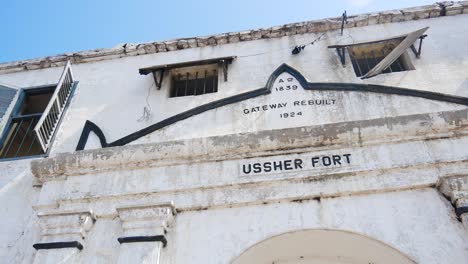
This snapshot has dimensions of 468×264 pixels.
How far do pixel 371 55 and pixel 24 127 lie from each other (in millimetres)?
6728

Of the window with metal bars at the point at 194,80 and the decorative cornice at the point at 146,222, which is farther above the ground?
the window with metal bars at the point at 194,80

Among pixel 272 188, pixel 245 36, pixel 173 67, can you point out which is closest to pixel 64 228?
pixel 272 188

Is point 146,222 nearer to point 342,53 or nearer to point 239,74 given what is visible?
point 239,74

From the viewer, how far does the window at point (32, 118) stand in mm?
7824

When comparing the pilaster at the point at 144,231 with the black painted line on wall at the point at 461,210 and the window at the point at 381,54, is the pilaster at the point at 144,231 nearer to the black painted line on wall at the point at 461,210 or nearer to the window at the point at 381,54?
the black painted line on wall at the point at 461,210

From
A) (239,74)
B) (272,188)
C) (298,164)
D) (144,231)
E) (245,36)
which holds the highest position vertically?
(245,36)

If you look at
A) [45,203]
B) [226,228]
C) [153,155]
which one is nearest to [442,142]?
[226,228]

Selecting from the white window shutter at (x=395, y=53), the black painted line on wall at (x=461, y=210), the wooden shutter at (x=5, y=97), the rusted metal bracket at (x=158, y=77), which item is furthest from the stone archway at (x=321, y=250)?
the wooden shutter at (x=5, y=97)

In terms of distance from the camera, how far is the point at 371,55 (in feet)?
27.6

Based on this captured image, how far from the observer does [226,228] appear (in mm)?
5445

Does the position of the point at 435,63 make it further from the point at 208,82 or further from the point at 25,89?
A: the point at 25,89

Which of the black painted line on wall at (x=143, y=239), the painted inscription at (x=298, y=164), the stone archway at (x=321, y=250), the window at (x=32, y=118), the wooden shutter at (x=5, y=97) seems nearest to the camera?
the stone archway at (x=321, y=250)

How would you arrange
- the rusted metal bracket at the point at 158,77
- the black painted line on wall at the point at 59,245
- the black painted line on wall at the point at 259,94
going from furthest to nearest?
the rusted metal bracket at the point at 158,77
the black painted line on wall at the point at 259,94
the black painted line on wall at the point at 59,245

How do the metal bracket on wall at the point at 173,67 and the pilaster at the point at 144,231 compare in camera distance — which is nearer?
the pilaster at the point at 144,231
